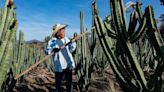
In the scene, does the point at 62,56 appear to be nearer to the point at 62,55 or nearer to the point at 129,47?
the point at 62,55

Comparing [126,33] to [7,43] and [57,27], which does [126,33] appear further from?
[57,27]

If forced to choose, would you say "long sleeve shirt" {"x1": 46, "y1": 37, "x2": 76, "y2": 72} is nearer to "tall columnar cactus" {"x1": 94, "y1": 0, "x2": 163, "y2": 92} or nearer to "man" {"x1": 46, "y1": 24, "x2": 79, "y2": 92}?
"man" {"x1": 46, "y1": 24, "x2": 79, "y2": 92}

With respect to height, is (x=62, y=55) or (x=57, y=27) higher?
(x=57, y=27)

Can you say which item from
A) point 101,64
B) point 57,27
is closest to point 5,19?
point 57,27

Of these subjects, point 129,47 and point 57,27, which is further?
point 57,27

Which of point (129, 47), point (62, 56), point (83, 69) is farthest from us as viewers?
point (83, 69)

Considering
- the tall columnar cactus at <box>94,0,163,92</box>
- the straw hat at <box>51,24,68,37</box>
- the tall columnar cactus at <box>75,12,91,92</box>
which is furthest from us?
the tall columnar cactus at <box>75,12,91,92</box>

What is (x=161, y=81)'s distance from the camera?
534 cm

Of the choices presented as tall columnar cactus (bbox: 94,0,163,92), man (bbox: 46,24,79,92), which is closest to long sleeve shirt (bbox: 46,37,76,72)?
man (bbox: 46,24,79,92)

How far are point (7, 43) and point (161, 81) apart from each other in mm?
2285

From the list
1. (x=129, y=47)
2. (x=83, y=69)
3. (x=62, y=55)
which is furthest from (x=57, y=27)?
(x=129, y=47)

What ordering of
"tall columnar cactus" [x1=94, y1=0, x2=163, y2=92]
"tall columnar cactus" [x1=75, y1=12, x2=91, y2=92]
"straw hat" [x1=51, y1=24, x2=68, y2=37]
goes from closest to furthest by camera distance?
"tall columnar cactus" [x1=94, y1=0, x2=163, y2=92] < "straw hat" [x1=51, y1=24, x2=68, y2=37] < "tall columnar cactus" [x1=75, y1=12, x2=91, y2=92]

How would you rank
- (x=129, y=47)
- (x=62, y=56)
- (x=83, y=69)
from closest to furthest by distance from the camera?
1. (x=129, y=47)
2. (x=62, y=56)
3. (x=83, y=69)

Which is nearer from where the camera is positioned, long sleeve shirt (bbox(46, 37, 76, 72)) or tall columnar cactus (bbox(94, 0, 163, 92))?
tall columnar cactus (bbox(94, 0, 163, 92))
